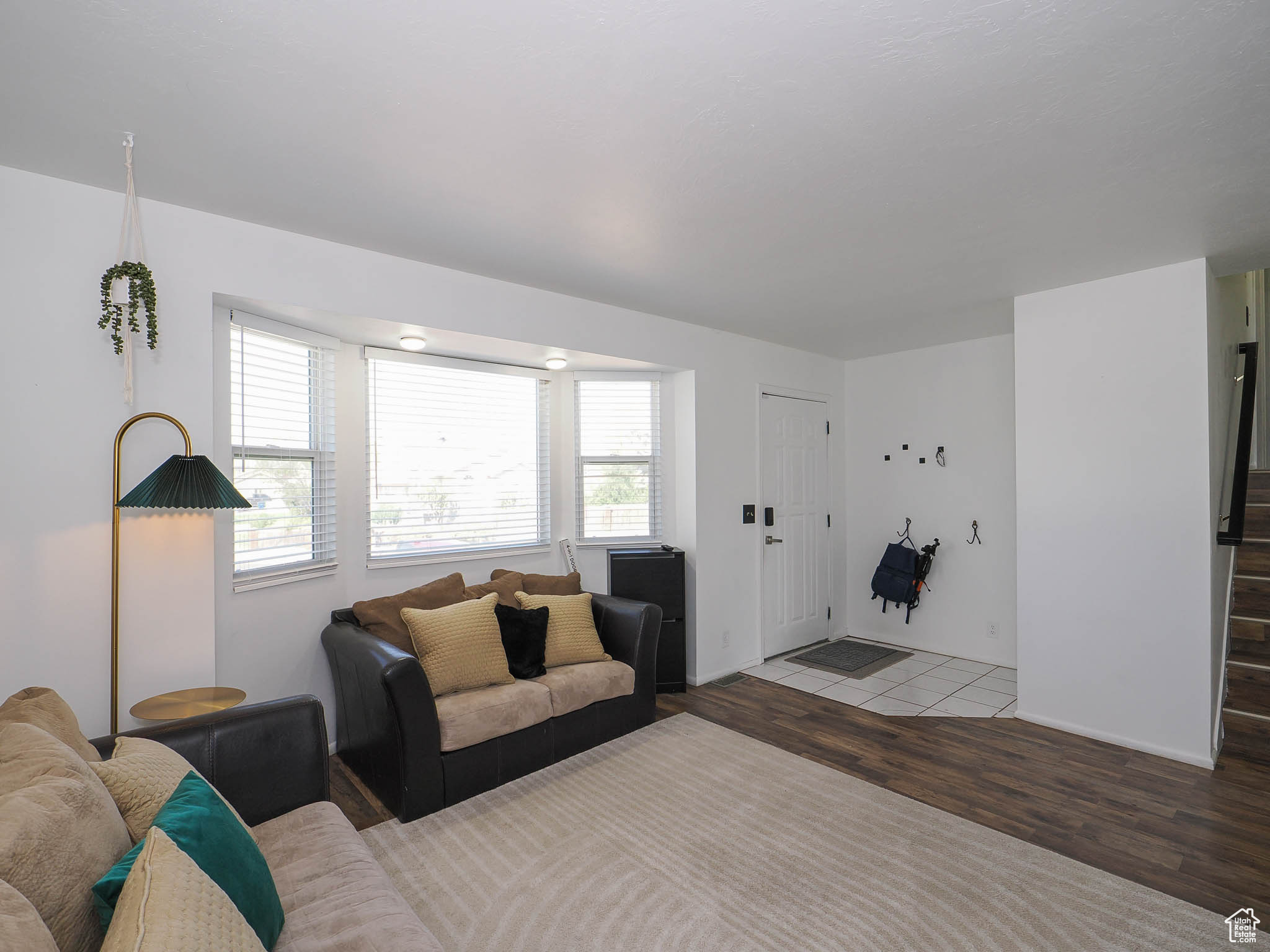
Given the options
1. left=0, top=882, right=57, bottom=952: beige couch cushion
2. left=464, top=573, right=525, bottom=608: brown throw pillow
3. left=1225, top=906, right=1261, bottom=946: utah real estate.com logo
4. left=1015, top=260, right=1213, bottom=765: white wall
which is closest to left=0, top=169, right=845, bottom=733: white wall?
left=464, top=573, right=525, bottom=608: brown throw pillow

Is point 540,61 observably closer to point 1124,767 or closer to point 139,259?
point 139,259

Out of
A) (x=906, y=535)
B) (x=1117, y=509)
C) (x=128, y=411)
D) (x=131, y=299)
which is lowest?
(x=906, y=535)

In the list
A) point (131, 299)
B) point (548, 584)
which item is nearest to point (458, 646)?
point (548, 584)

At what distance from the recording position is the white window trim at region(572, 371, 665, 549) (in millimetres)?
4414

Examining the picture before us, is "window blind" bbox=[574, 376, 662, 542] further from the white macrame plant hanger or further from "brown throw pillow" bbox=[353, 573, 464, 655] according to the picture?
the white macrame plant hanger

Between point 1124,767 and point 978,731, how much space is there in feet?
2.12

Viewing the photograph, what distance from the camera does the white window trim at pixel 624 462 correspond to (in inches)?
174

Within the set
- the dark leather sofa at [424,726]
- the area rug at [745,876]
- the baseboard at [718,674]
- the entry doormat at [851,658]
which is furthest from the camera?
the entry doormat at [851,658]

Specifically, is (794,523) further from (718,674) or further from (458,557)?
(458,557)

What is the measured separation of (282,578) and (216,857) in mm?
2095

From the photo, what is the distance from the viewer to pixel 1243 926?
1970mm

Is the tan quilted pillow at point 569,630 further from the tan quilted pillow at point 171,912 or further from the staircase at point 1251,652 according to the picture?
the staircase at point 1251,652

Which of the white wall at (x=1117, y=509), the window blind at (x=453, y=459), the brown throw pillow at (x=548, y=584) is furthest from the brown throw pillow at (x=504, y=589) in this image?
the white wall at (x=1117, y=509)

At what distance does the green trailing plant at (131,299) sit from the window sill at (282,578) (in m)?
1.19
